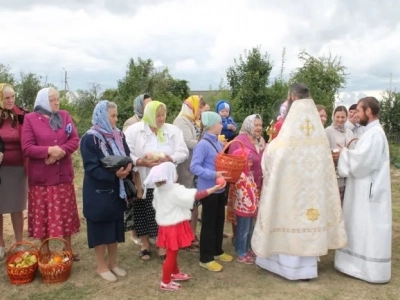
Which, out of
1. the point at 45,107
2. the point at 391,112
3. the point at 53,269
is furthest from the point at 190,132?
the point at 391,112

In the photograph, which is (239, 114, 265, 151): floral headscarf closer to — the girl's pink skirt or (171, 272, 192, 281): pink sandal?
the girl's pink skirt

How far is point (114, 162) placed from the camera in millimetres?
3912

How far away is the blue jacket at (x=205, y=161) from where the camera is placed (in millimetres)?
4320

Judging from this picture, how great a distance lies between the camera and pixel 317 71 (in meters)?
20.9

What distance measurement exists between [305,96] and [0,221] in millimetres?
3796

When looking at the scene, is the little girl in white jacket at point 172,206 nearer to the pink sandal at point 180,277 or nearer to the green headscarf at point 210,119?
the pink sandal at point 180,277

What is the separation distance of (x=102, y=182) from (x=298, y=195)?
78.1 inches

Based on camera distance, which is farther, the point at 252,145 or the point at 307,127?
the point at 252,145

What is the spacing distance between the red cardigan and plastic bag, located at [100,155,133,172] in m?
0.70

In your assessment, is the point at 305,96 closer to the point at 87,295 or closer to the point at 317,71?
the point at 87,295

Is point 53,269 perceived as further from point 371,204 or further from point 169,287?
point 371,204

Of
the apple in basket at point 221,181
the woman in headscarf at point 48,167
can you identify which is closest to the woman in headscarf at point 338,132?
the apple in basket at point 221,181

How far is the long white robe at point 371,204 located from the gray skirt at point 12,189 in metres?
3.63

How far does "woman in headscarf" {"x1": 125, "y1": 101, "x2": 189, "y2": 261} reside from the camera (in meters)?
4.59
